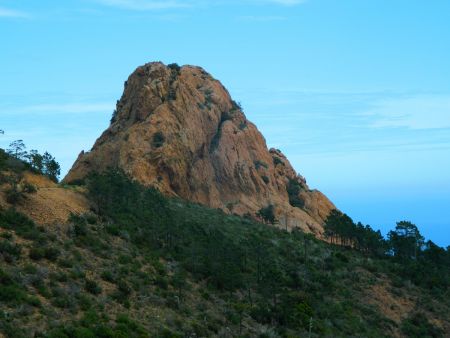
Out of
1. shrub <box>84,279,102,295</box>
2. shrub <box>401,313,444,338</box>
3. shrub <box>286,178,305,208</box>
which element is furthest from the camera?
shrub <box>286,178,305,208</box>

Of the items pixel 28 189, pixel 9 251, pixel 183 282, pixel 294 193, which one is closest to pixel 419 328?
pixel 183 282

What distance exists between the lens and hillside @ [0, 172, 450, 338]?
31.0 meters

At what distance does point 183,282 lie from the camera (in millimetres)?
40406

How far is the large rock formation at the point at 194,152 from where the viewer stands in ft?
263

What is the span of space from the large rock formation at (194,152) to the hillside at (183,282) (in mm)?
13294

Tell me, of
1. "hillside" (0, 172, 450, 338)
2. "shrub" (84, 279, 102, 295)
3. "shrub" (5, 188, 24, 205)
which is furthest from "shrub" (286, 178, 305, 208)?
"shrub" (84, 279, 102, 295)

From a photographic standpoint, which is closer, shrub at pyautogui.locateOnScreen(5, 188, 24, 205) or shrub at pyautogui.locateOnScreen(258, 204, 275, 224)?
shrub at pyautogui.locateOnScreen(5, 188, 24, 205)

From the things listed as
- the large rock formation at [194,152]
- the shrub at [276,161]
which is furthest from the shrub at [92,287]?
the shrub at [276,161]

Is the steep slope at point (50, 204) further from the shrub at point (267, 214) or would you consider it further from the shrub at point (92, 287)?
the shrub at point (267, 214)

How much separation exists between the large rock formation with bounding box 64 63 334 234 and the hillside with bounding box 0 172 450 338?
13.3 metres

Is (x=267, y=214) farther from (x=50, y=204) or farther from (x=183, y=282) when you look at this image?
(x=183, y=282)

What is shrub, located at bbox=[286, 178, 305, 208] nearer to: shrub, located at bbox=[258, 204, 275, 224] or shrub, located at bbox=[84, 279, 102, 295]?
shrub, located at bbox=[258, 204, 275, 224]

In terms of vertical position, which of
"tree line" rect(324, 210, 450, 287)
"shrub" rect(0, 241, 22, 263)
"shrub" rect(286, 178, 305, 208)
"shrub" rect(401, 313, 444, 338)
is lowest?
"shrub" rect(401, 313, 444, 338)

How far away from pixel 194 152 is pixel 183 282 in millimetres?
46929
